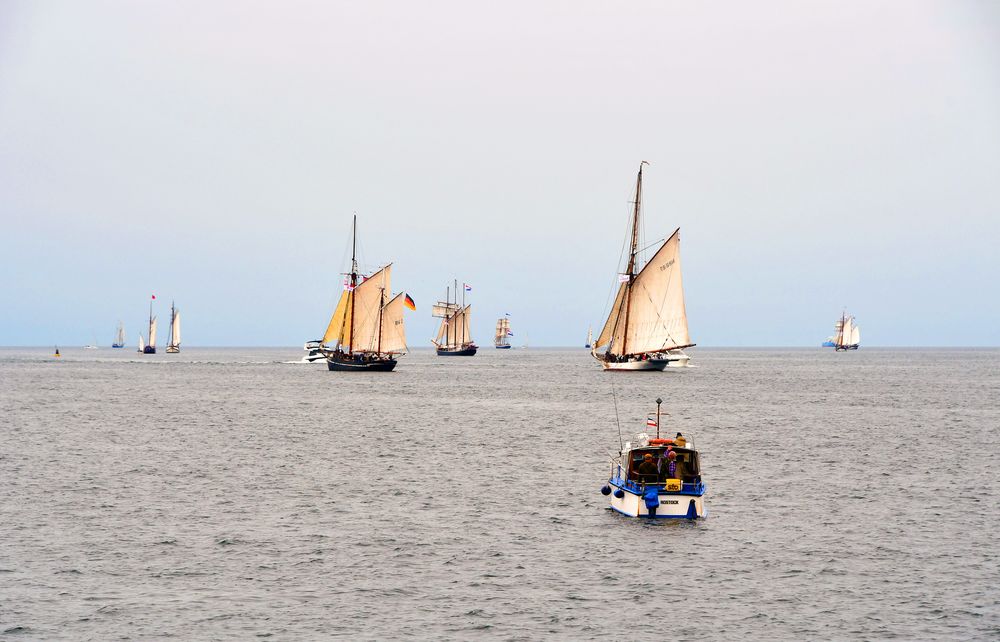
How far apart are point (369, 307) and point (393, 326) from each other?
909cm

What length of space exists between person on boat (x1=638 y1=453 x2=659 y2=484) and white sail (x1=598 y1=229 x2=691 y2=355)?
303 ft

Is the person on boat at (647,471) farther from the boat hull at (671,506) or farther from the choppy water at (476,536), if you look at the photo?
the choppy water at (476,536)

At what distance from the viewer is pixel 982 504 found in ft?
142

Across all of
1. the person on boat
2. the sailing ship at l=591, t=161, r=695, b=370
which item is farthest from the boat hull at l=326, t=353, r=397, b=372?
the person on boat

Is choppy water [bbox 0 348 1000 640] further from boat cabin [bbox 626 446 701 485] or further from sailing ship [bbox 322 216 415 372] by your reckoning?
sailing ship [bbox 322 216 415 372]

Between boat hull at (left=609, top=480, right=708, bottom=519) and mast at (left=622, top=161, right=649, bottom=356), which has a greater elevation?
mast at (left=622, top=161, right=649, bottom=356)

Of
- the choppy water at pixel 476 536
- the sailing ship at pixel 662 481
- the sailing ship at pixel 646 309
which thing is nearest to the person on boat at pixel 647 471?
the sailing ship at pixel 662 481

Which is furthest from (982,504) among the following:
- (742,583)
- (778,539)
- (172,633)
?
(172,633)

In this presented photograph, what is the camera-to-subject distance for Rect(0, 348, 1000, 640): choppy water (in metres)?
26.5

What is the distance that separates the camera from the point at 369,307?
493 feet

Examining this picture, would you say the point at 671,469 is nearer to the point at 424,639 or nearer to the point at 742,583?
the point at 742,583

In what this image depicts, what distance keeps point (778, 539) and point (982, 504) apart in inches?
533

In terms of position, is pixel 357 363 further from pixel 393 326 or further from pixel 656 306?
pixel 656 306

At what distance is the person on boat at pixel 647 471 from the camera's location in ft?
126
